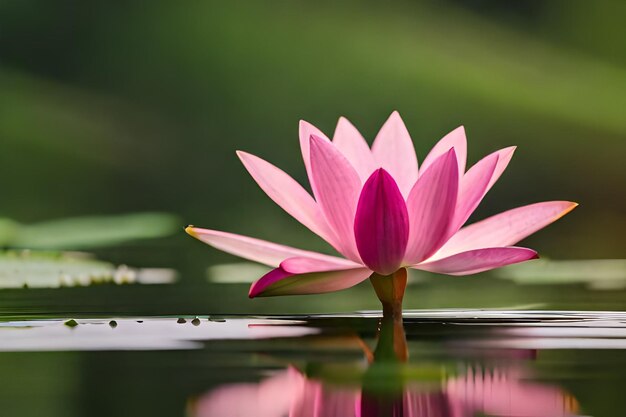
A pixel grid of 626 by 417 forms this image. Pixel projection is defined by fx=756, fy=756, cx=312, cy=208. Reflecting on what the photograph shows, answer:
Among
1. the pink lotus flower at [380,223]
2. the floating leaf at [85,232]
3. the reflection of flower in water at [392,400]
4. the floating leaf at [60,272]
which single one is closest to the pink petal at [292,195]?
the pink lotus flower at [380,223]

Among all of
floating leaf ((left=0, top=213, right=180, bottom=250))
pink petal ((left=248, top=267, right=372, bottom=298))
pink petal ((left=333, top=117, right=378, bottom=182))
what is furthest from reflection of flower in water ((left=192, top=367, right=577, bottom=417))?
floating leaf ((left=0, top=213, right=180, bottom=250))

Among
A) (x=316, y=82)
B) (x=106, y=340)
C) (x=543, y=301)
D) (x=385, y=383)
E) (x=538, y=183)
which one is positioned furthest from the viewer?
(x=316, y=82)

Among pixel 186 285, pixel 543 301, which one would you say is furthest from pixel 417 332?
pixel 186 285

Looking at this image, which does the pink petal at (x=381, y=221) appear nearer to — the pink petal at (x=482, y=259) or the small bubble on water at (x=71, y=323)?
the pink petal at (x=482, y=259)

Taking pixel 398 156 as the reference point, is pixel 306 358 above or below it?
below

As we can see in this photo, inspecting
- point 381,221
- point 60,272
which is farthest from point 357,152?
point 60,272

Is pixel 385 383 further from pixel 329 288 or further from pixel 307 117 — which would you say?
pixel 307 117

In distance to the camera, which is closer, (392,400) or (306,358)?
(392,400)

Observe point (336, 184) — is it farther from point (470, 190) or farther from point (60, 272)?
point (60, 272)
